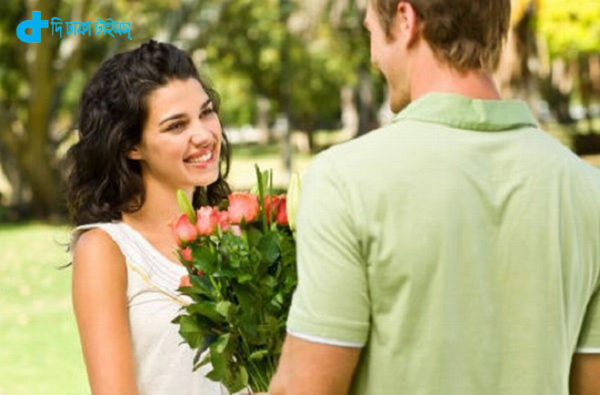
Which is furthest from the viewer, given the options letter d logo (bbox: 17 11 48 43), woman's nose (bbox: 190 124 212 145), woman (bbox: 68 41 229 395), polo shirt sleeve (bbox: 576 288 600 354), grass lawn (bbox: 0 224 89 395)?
letter d logo (bbox: 17 11 48 43)

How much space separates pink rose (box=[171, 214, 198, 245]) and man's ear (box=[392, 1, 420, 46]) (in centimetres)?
70

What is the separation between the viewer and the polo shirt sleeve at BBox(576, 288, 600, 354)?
229 centimetres

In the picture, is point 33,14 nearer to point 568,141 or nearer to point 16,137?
point 16,137

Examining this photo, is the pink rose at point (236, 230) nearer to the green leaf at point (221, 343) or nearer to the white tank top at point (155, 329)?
the green leaf at point (221, 343)

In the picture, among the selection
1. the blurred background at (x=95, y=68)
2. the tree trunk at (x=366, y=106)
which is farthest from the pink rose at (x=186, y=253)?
the tree trunk at (x=366, y=106)

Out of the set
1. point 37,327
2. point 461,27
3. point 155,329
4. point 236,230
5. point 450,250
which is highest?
point 461,27

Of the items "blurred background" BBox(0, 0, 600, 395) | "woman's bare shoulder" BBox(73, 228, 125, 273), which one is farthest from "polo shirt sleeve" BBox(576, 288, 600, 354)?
"blurred background" BBox(0, 0, 600, 395)

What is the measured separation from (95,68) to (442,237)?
47.7ft

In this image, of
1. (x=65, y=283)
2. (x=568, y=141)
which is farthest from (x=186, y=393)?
(x=568, y=141)

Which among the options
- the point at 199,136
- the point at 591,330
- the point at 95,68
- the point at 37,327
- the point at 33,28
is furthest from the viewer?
the point at 33,28

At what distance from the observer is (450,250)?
6.85 ft

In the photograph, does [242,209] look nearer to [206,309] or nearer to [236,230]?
[236,230]

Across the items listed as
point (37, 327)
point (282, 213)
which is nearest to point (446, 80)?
point (282, 213)

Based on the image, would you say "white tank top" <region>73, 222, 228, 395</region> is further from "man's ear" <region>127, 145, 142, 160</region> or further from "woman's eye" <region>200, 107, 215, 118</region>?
"woman's eye" <region>200, 107, 215, 118</region>
